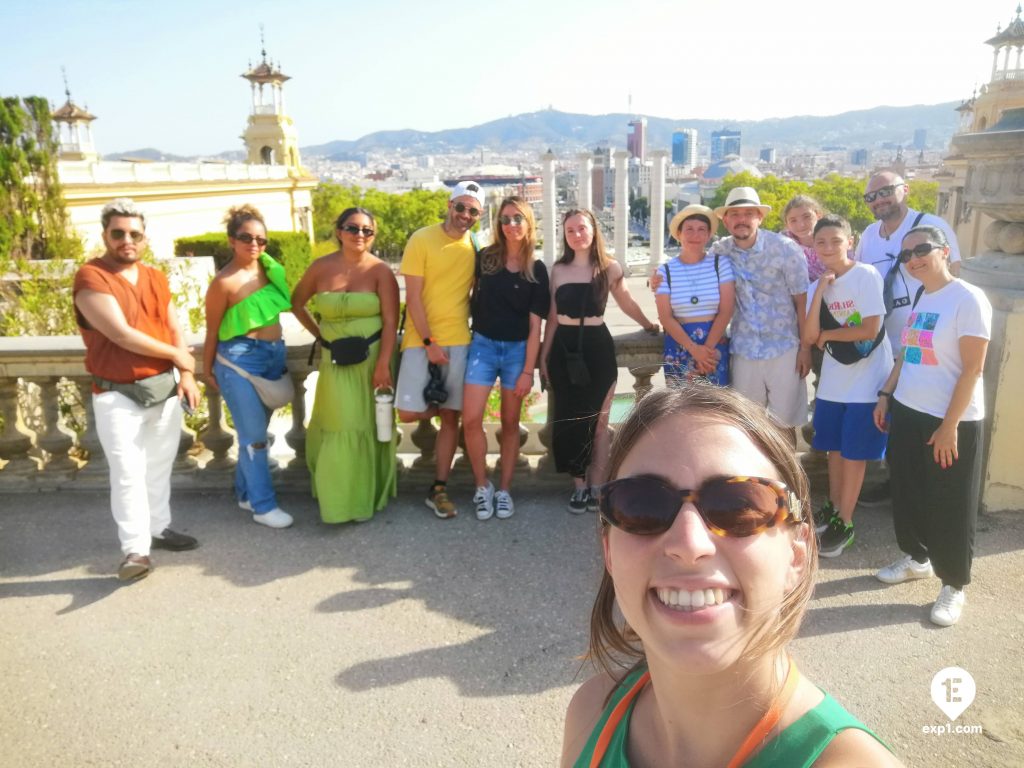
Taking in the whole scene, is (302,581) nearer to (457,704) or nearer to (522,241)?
(457,704)

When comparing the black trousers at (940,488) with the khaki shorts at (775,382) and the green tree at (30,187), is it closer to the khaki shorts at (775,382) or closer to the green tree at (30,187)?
the khaki shorts at (775,382)

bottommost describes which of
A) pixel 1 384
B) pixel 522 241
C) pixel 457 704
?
pixel 457 704

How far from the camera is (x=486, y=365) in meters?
4.39

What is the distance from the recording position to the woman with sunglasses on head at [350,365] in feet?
14.1

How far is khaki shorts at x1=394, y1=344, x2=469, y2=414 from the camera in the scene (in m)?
4.38

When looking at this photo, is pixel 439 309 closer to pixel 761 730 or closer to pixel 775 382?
pixel 775 382

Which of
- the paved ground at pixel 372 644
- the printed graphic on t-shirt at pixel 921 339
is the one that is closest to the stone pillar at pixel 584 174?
the paved ground at pixel 372 644

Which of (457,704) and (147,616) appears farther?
(147,616)

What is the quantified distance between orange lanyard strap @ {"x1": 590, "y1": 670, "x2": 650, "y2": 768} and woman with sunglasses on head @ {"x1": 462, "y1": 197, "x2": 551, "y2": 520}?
3052 mm

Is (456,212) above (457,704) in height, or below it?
above

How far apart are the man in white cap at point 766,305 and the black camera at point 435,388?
1.71 meters

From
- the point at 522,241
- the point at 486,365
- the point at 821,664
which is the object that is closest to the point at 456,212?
the point at 522,241

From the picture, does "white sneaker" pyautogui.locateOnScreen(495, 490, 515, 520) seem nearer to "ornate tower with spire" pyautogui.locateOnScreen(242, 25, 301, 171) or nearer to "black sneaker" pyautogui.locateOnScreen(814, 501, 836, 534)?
"black sneaker" pyautogui.locateOnScreen(814, 501, 836, 534)

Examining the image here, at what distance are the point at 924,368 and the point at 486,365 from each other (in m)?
2.26
